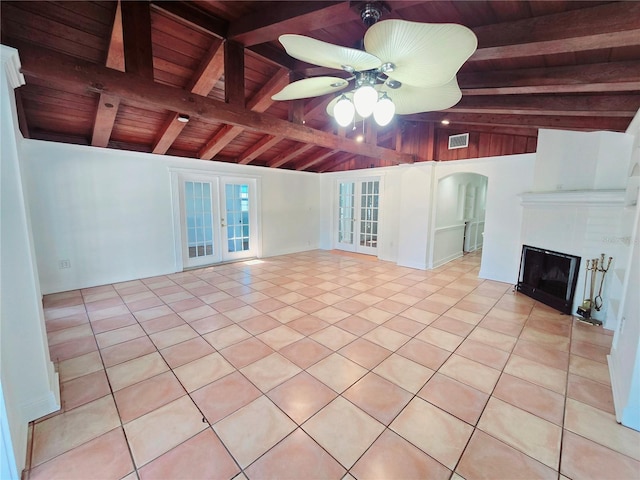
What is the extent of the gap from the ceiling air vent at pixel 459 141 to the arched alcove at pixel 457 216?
535 millimetres

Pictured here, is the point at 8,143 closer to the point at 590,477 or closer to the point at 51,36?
the point at 51,36

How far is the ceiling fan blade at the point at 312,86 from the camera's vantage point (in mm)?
1818

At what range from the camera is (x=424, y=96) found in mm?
2002

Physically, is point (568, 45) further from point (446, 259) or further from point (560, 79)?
point (446, 259)

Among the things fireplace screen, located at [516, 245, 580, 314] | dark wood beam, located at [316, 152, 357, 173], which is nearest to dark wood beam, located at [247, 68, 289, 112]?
dark wood beam, located at [316, 152, 357, 173]

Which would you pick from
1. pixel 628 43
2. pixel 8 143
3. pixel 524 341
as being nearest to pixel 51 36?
pixel 8 143

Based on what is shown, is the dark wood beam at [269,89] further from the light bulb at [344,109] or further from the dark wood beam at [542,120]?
the dark wood beam at [542,120]

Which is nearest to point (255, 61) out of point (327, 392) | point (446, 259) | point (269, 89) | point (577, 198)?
point (269, 89)

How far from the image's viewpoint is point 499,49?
191 centimetres

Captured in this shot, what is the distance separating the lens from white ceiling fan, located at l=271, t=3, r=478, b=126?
127cm

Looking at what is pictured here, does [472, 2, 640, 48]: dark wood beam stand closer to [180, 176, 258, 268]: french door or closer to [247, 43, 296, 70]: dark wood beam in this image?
[247, 43, 296, 70]: dark wood beam

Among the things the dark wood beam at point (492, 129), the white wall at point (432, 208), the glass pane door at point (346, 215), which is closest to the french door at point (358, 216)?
the glass pane door at point (346, 215)

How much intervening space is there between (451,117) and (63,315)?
5704 mm

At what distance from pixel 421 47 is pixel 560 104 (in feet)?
8.08
